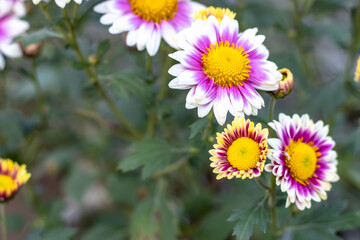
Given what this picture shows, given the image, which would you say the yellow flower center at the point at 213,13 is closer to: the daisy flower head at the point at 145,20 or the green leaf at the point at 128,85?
the daisy flower head at the point at 145,20

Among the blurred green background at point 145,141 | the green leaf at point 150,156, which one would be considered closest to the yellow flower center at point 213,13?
the blurred green background at point 145,141

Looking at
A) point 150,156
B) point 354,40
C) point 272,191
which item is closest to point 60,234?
point 150,156

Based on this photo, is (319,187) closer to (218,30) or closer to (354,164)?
(218,30)

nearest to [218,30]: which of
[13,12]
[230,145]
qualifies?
[230,145]

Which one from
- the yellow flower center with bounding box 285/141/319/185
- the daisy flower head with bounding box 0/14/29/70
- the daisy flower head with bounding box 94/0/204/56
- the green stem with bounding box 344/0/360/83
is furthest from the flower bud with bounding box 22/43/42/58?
the green stem with bounding box 344/0/360/83

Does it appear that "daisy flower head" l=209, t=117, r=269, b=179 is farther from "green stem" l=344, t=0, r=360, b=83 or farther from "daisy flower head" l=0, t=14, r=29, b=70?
"green stem" l=344, t=0, r=360, b=83

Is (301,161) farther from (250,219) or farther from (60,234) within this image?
(60,234)
